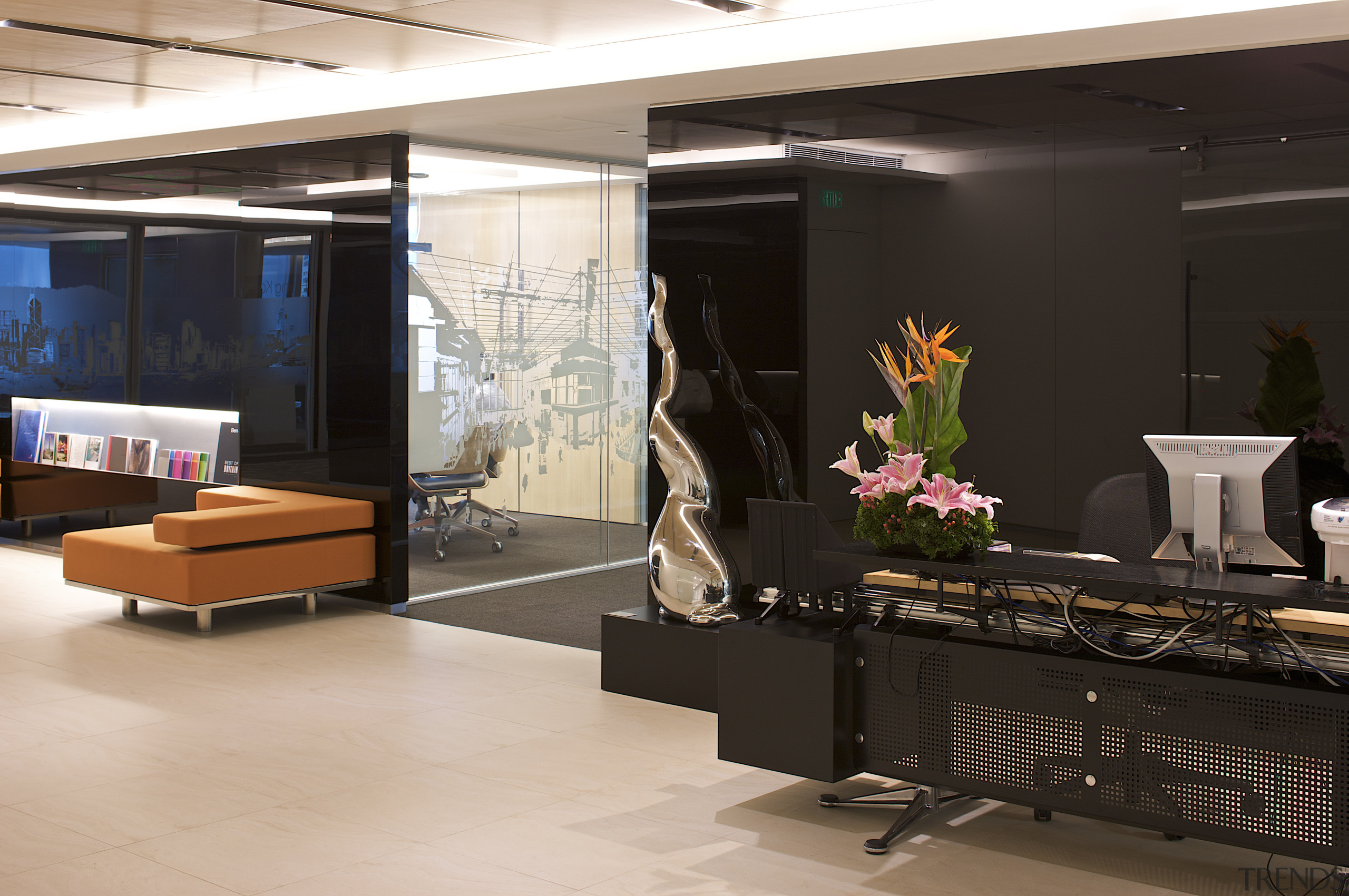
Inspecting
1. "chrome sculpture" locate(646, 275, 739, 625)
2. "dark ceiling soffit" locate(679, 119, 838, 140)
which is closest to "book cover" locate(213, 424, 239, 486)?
"chrome sculpture" locate(646, 275, 739, 625)

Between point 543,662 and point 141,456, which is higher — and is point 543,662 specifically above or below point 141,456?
below

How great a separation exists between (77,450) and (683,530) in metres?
6.69

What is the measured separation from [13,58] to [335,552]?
341cm

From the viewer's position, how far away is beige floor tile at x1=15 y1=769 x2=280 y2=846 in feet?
14.2

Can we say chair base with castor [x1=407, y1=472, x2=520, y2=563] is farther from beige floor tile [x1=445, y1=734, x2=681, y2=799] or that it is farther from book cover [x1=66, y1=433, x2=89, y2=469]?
book cover [x1=66, y1=433, x2=89, y2=469]

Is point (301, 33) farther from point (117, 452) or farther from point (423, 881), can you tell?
point (117, 452)

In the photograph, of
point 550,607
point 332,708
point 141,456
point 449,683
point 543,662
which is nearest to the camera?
point 332,708

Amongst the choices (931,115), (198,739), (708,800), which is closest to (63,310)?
(198,739)

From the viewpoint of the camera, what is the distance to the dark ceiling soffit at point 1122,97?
515 centimetres

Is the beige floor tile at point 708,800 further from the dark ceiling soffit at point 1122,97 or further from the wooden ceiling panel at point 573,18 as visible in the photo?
the wooden ceiling panel at point 573,18

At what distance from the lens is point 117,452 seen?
1003 centimetres

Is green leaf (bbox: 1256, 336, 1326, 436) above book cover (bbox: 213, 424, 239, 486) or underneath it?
above

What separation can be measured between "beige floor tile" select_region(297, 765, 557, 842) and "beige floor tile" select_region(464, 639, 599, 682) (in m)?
1.64

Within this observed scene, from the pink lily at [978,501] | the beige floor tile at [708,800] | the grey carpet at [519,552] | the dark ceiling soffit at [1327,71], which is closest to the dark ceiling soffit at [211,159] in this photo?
the grey carpet at [519,552]
